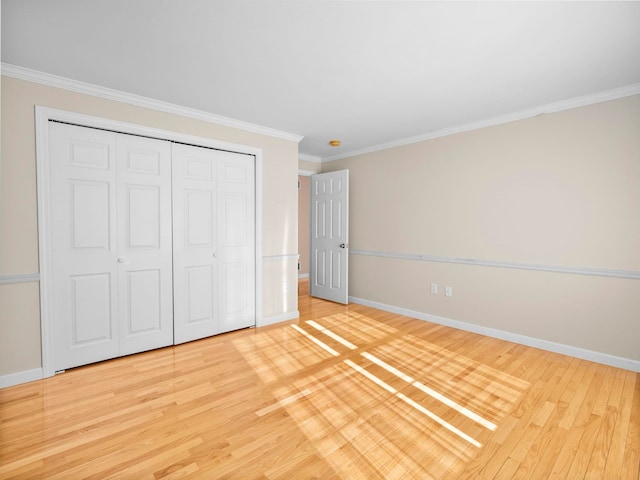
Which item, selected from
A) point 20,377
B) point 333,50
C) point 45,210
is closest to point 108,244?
point 45,210

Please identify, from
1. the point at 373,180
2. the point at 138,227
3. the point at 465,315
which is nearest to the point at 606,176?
the point at 465,315

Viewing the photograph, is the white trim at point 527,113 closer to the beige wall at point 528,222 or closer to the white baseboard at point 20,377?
the beige wall at point 528,222

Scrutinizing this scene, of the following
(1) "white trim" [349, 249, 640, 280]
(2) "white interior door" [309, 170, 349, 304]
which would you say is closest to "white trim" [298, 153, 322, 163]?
(2) "white interior door" [309, 170, 349, 304]

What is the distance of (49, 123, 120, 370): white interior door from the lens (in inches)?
109

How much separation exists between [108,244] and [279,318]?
7.24ft

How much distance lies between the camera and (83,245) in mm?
2885

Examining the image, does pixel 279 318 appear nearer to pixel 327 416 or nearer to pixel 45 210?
pixel 327 416

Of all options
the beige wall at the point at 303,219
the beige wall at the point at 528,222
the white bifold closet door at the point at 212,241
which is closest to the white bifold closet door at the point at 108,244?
the white bifold closet door at the point at 212,241

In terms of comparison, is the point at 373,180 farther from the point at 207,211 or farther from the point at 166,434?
the point at 166,434

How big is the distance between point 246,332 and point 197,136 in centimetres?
236

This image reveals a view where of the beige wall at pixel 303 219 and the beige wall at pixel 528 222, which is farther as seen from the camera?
the beige wall at pixel 303 219

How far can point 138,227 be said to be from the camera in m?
3.18

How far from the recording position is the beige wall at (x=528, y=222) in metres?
2.93

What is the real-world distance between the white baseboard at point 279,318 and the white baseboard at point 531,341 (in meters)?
1.43
